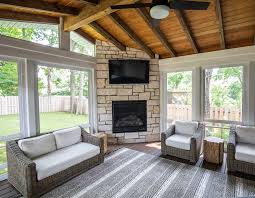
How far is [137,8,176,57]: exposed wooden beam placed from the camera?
3367 millimetres

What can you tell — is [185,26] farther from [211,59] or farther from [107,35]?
[107,35]

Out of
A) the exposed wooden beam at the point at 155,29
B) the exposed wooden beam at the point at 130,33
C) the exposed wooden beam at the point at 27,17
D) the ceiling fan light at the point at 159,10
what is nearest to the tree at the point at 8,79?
the exposed wooden beam at the point at 27,17

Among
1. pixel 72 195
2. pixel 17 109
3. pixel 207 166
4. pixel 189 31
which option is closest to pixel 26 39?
pixel 17 109

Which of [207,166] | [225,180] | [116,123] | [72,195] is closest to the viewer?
[72,195]

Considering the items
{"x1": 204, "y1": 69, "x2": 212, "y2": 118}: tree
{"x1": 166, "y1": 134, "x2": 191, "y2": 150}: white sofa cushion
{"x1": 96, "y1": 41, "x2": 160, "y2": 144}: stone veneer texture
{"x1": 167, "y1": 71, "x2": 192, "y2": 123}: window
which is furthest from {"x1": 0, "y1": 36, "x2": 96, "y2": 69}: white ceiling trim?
{"x1": 204, "y1": 69, "x2": 212, "y2": 118}: tree

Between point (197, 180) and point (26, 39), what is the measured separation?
168 inches

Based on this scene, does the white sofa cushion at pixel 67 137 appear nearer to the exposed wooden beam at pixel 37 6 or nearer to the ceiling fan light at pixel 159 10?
the exposed wooden beam at pixel 37 6

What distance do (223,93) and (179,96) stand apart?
1.17 meters

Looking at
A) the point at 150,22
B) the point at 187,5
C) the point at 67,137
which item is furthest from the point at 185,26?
the point at 67,137

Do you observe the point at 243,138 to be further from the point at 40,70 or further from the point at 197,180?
the point at 40,70

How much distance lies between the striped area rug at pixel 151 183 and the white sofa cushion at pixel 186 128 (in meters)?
0.94

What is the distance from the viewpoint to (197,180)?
3.12 m

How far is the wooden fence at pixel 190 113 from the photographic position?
4.31m

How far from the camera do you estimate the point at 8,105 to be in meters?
3.31
